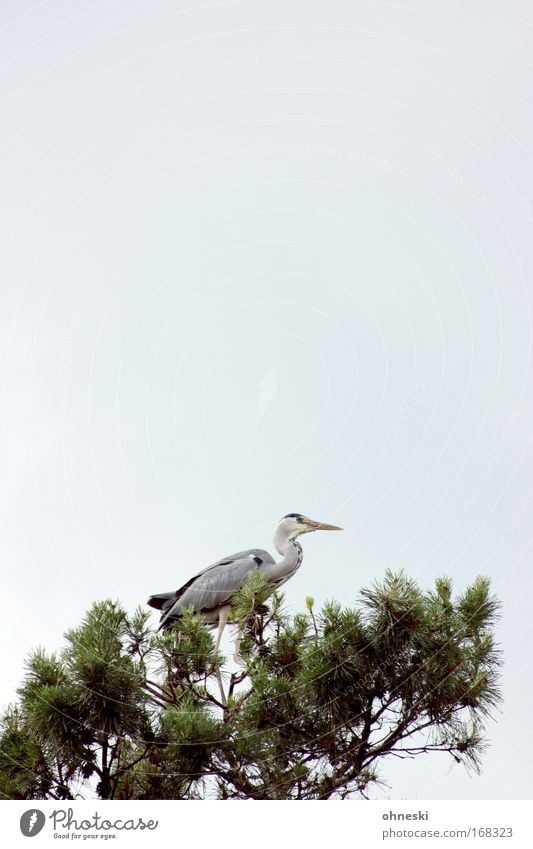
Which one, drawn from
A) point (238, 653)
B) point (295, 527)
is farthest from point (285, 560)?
point (238, 653)

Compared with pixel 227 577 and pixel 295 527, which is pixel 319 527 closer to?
pixel 295 527

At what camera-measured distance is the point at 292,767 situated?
3518mm

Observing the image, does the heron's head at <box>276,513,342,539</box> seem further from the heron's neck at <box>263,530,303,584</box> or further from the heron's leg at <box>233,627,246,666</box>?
the heron's leg at <box>233,627,246,666</box>

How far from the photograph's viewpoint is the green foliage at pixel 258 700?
3.45m

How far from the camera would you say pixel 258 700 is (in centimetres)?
355

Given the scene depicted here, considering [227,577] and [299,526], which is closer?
[227,577]

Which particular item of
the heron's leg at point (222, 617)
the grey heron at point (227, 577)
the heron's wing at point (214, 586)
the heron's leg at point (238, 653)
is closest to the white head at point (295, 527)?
the grey heron at point (227, 577)

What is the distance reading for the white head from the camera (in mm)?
4555

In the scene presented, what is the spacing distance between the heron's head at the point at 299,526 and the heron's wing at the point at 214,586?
221 millimetres

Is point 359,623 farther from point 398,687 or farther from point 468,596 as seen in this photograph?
point 468,596

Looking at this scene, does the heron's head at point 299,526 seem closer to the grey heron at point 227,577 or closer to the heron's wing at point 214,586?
the grey heron at point 227,577

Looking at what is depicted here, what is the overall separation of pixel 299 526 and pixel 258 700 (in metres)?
1.18

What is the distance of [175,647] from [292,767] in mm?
636
